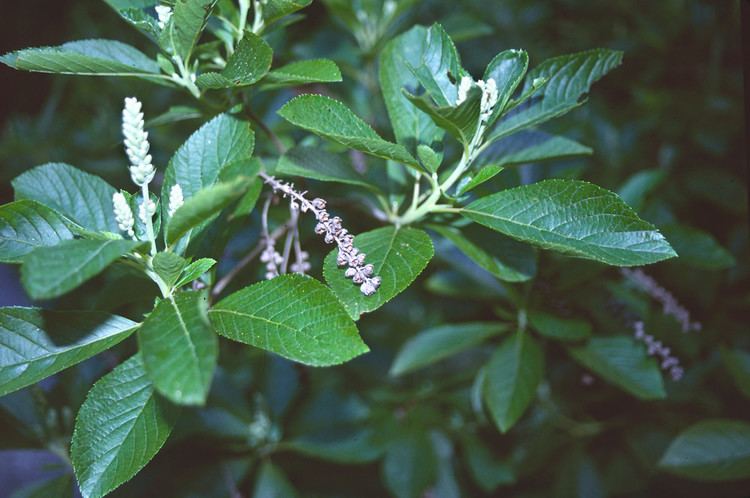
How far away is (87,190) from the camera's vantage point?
110 cm

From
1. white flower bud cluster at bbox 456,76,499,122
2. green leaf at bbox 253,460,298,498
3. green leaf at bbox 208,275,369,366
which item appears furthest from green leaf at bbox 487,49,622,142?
green leaf at bbox 253,460,298,498

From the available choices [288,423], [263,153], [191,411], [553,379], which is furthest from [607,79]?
[191,411]

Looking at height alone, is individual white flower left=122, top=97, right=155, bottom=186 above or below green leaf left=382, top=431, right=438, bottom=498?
above

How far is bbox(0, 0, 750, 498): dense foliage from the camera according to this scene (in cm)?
92

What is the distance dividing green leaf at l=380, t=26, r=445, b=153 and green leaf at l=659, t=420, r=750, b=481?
1.00m

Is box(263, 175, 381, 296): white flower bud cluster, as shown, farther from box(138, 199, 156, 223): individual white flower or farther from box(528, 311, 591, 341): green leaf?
box(528, 311, 591, 341): green leaf

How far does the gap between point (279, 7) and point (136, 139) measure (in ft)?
1.09

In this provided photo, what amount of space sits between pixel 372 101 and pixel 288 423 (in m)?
1.10

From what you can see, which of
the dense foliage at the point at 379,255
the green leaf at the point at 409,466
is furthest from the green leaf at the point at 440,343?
the green leaf at the point at 409,466

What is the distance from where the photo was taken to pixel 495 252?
4.00 feet

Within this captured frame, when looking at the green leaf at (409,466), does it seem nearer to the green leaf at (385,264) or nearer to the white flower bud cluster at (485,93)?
the green leaf at (385,264)

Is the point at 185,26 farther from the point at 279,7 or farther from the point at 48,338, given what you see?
the point at 48,338

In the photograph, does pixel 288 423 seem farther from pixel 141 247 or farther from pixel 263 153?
pixel 141 247

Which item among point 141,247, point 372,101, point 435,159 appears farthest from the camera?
point 372,101
